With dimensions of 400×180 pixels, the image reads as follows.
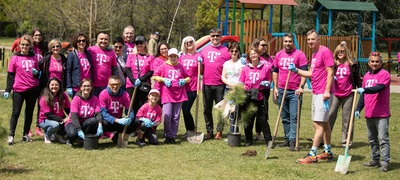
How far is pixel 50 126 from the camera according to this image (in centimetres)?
882

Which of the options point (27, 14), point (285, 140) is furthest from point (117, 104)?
point (27, 14)

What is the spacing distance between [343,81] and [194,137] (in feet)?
8.64

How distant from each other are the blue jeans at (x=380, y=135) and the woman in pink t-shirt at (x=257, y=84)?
77.1 inches

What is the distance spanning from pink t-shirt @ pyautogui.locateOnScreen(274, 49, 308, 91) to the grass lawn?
3.45 ft

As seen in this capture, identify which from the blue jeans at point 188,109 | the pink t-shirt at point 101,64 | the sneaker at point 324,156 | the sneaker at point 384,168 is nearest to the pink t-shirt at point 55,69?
the pink t-shirt at point 101,64

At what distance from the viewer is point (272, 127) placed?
1126 centimetres

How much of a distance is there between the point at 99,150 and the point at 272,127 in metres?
4.19

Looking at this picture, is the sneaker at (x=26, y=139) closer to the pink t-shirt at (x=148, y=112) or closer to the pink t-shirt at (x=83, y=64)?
the pink t-shirt at (x=83, y=64)

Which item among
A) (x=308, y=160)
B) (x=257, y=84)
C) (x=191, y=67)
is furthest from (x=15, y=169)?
(x=257, y=84)

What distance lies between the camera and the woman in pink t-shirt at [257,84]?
8.93 meters

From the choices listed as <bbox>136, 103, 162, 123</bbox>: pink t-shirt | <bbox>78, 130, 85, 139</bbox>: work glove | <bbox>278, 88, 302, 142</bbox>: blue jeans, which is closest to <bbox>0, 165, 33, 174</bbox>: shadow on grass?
<bbox>78, 130, 85, 139</bbox>: work glove

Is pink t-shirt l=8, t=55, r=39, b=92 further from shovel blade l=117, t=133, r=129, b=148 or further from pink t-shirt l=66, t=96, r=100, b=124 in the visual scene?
shovel blade l=117, t=133, r=129, b=148

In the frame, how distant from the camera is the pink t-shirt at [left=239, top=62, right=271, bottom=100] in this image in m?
8.97

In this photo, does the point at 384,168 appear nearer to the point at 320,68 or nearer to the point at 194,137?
the point at 320,68
